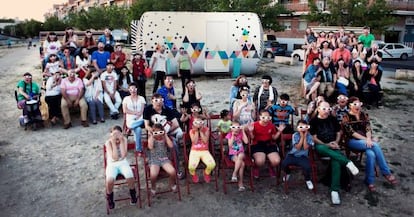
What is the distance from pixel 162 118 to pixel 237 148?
1420mm

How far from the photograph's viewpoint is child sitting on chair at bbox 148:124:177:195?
17.0ft

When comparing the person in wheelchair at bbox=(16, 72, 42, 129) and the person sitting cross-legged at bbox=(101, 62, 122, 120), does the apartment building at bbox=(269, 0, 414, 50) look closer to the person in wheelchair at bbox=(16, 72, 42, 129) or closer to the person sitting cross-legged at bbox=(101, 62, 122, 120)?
the person sitting cross-legged at bbox=(101, 62, 122, 120)

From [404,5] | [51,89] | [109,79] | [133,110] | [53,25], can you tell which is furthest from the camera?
[53,25]

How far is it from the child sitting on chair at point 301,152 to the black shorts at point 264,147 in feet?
0.95

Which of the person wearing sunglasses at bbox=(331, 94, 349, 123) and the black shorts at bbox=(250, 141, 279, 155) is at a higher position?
the person wearing sunglasses at bbox=(331, 94, 349, 123)

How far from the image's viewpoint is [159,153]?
5.25 meters

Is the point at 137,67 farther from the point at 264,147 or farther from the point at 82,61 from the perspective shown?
the point at 264,147

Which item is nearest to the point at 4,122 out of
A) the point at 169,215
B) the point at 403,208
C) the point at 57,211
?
the point at 57,211

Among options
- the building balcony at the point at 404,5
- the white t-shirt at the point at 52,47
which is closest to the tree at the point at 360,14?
the building balcony at the point at 404,5

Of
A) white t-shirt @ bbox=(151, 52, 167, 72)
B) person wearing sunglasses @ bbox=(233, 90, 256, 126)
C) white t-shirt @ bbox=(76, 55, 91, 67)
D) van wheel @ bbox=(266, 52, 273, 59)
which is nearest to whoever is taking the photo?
person wearing sunglasses @ bbox=(233, 90, 256, 126)

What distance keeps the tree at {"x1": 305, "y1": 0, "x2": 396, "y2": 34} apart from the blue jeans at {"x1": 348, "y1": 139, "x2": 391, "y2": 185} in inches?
775

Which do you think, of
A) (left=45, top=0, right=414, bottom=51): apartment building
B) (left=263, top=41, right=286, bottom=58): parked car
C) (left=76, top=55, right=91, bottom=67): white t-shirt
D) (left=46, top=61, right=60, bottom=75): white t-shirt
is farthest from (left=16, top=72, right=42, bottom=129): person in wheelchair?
(left=45, top=0, right=414, bottom=51): apartment building

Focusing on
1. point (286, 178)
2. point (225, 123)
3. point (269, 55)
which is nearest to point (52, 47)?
point (225, 123)

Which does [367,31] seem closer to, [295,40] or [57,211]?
[57,211]
